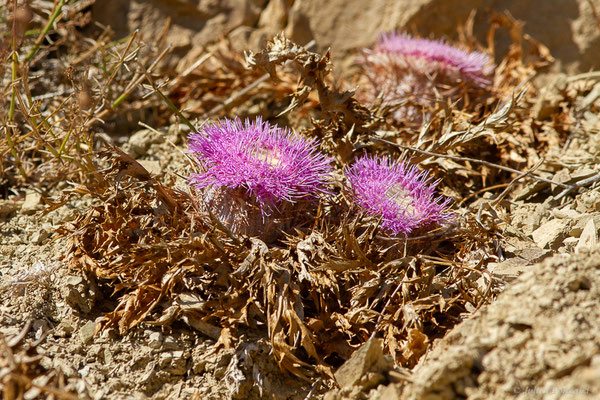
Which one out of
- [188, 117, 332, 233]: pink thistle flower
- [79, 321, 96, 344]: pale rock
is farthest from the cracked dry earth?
[188, 117, 332, 233]: pink thistle flower

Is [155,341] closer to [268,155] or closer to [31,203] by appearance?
[268,155]

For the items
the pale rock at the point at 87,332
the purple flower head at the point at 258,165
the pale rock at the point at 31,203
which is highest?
the purple flower head at the point at 258,165

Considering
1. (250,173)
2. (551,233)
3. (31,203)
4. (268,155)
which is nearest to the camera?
(250,173)

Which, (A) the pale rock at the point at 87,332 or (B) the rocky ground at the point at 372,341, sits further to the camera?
(A) the pale rock at the point at 87,332

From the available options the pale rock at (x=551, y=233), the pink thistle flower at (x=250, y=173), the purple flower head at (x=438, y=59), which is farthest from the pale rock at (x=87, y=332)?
the purple flower head at (x=438, y=59)

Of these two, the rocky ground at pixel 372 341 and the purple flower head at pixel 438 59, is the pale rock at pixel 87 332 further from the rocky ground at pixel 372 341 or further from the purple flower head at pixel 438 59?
the purple flower head at pixel 438 59

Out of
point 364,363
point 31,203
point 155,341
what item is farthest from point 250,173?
point 31,203

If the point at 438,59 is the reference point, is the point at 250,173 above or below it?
below
